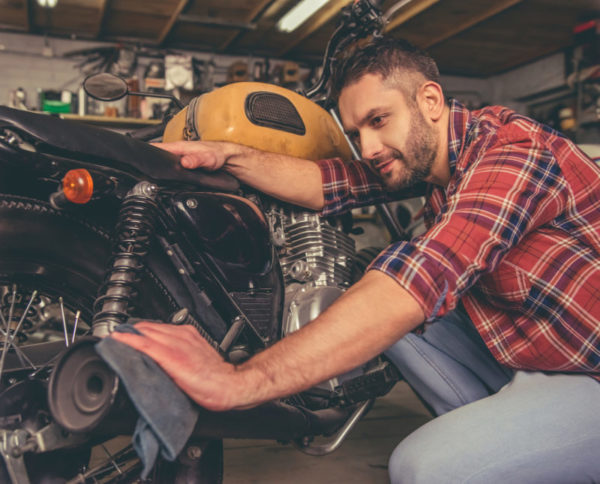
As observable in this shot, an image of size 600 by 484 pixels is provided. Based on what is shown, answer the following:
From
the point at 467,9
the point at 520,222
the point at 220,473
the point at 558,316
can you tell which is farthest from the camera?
the point at 467,9

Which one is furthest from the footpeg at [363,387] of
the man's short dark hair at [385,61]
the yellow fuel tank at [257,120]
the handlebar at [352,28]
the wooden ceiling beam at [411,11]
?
the wooden ceiling beam at [411,11]

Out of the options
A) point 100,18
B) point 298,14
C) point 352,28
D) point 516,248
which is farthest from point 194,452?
point 100,18

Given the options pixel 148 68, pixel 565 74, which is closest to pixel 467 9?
pixel 565 74

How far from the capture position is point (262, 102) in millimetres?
1424

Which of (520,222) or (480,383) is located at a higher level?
(520,222)

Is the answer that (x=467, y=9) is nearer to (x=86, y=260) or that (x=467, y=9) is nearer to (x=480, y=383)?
(x=480, y=383)

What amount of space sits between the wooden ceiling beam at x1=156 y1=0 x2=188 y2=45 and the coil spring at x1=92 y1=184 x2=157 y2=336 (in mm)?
4841

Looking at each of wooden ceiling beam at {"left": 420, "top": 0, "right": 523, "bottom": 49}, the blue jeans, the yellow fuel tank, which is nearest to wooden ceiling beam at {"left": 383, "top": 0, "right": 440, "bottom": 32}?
wooden ceiling beam at {"left": 420, "top": 0, "right": 523, "bottom": 49}

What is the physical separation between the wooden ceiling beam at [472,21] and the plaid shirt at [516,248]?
4.74 metres

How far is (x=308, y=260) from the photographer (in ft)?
4.76

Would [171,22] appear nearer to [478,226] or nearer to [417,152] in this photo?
[417,152]

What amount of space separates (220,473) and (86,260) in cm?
57

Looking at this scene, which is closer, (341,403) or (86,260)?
(86,260)

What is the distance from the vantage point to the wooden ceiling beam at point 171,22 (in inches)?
209
